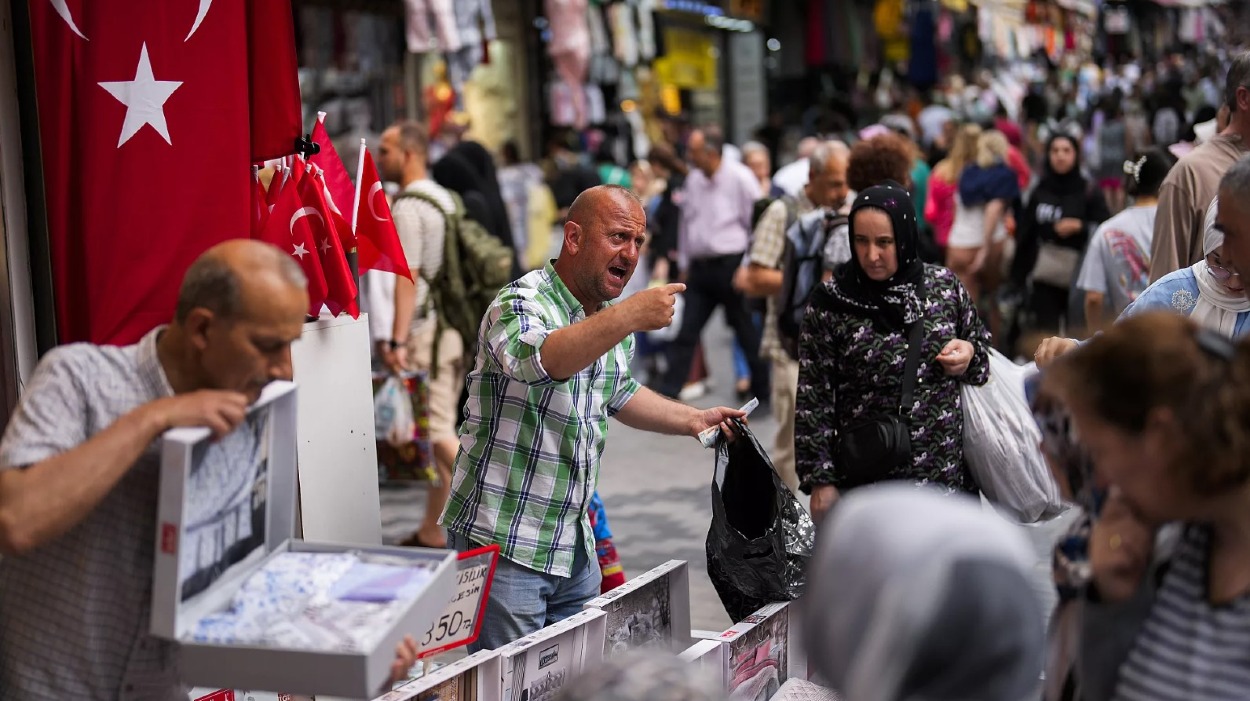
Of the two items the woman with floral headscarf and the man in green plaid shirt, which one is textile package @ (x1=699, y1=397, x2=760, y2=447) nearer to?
the man in green plaid shirt

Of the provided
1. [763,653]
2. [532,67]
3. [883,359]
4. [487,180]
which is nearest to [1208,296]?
[883,359]

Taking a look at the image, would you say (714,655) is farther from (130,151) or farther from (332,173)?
(130,151)

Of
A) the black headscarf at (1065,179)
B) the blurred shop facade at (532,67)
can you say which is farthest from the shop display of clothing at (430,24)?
the black headscarf at (1065,179)

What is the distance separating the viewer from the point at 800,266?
6211 millimetres

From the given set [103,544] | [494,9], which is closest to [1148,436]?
[103,544]

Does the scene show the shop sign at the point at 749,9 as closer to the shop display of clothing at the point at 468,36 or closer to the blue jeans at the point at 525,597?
the shop display of clothing at the point at 468,36

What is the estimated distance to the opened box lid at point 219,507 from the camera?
2258mm

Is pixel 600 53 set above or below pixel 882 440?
above

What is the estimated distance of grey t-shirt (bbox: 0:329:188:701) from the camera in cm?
242

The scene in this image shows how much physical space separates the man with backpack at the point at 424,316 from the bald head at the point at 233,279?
14.3 ft

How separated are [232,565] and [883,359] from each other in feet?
7.87

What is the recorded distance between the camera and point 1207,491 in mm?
1986

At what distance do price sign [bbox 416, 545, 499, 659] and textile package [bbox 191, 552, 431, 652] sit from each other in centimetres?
97

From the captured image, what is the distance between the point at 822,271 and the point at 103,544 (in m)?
4.14
